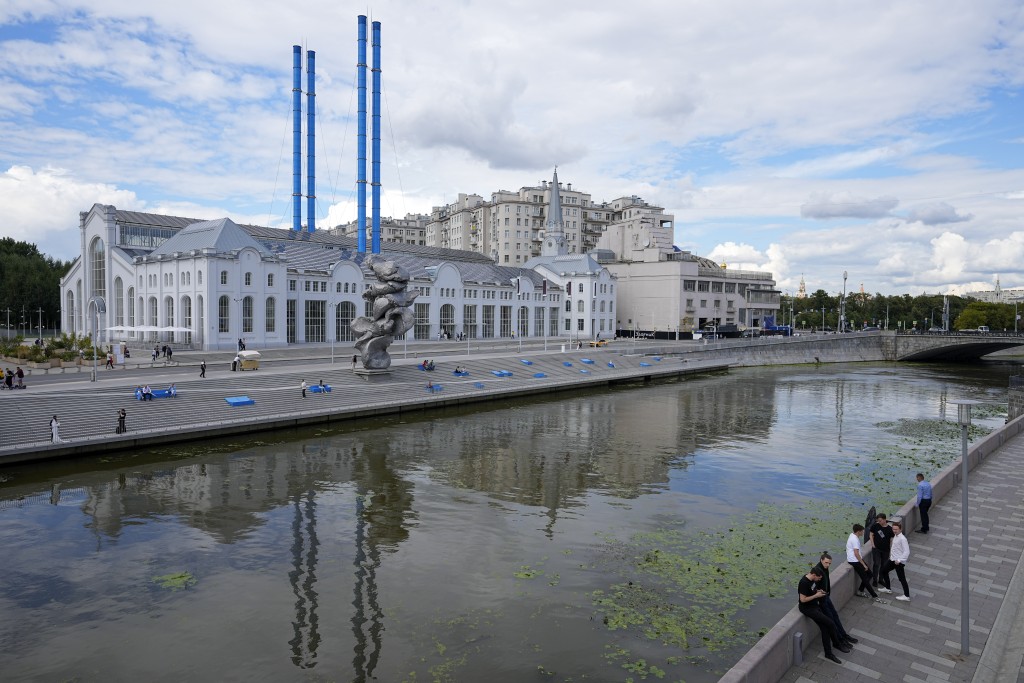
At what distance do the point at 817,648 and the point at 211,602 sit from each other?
1500 cm

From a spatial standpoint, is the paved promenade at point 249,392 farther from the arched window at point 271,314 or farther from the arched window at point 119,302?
the arched window at point 119,302

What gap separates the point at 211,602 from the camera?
56.6ft

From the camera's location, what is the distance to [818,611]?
42.2ft

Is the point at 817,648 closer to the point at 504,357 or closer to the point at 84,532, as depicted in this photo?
the point at 84,532

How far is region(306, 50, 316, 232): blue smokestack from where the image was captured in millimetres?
98938

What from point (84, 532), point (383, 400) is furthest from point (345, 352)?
point (84, 532)

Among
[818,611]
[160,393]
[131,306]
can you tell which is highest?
[131,306]

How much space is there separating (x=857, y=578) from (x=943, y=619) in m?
1.88

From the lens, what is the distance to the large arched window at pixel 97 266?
8081 centimetres

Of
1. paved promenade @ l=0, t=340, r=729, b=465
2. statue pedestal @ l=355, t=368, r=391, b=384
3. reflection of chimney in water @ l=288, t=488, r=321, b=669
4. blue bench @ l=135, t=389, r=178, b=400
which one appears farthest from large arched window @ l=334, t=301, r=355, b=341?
reflection of chimney in water @ l=288, t=488, r=321, b=669

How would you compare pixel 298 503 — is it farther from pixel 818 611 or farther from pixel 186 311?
pixel 186 311

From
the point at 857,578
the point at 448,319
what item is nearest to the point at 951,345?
the point at 448,319

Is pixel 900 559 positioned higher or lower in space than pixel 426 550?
higher

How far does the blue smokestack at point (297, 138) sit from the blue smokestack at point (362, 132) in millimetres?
12019
